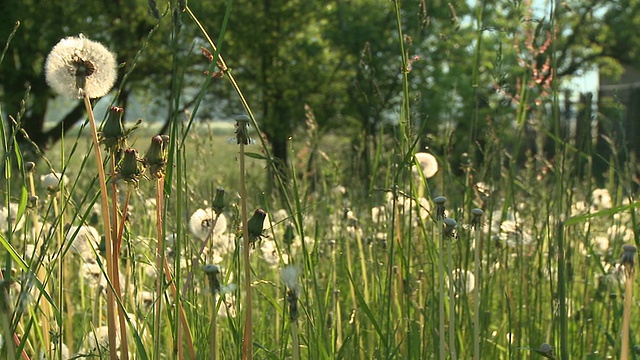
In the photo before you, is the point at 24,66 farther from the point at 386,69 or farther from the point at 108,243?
the point at 108,243

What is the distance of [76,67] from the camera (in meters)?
1.16

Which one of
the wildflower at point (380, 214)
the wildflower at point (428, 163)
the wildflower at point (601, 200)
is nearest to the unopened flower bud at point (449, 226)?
the wildflower at point (380, 214)

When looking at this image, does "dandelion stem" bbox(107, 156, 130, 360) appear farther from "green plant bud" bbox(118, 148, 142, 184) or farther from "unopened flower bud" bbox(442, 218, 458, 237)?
"unopened flower bud" bbox(442, 218, 458, 237)

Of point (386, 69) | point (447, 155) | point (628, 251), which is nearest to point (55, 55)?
point (628, 251)

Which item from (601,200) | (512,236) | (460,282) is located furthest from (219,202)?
(601,200)

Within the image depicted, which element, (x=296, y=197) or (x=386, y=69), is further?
(x=386, y=69)

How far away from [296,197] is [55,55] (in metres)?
0.38

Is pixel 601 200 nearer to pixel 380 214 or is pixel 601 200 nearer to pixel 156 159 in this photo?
pixel 380 214

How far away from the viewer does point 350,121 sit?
14.7 meters

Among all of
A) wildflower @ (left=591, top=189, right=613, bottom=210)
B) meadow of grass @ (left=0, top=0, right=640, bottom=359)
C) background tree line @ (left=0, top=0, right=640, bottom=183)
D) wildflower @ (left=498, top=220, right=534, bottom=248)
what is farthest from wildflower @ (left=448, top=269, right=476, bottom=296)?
background tree line @ (left=0, top=0, right=640, bottom=183)

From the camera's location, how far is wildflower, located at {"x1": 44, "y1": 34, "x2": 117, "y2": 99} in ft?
3.83

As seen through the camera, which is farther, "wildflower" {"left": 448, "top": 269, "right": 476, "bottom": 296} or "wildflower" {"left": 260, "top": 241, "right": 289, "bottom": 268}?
"wildflower" {"left": 260, "top": 241, "right": 289, "bottom": 268}

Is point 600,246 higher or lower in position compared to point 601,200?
lower

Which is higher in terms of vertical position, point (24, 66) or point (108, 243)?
point (24, 66)
